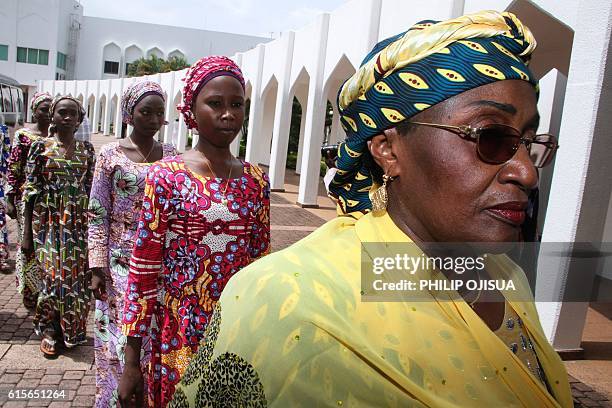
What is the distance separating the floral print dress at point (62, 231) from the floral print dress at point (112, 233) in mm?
1253

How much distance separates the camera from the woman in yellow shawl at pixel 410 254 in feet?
3.46

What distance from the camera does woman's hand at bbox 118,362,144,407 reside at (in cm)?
219

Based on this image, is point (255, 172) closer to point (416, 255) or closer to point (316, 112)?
point (416, 255)

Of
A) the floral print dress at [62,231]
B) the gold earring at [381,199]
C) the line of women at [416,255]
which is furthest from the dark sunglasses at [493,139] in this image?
the floral print dress at [62,231]

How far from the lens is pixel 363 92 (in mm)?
1346

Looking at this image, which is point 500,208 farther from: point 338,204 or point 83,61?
point 83,61

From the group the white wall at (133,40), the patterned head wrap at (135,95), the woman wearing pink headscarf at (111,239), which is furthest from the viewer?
the white wall at (133,40)

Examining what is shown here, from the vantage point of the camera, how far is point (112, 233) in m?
3.14

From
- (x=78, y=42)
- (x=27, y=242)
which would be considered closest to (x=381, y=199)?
(x=27, y=242)

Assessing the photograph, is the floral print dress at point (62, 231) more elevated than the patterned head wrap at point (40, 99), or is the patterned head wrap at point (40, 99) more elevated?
the patterned head wrap at point (40, 99)

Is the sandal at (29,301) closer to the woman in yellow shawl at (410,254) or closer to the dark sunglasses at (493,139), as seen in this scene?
the woman in yellow shawl at (410,254)

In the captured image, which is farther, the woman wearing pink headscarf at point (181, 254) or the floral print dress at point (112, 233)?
the floral print dress at point (112, 233)

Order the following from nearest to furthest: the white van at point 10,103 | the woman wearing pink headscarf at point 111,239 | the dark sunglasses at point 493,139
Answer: the dark sunglasses at point 493,139 < the woman wearing pink headscarf at point 111,239 < the white van at point 10,103

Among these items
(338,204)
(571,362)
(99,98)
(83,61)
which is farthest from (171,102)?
(83,61)
